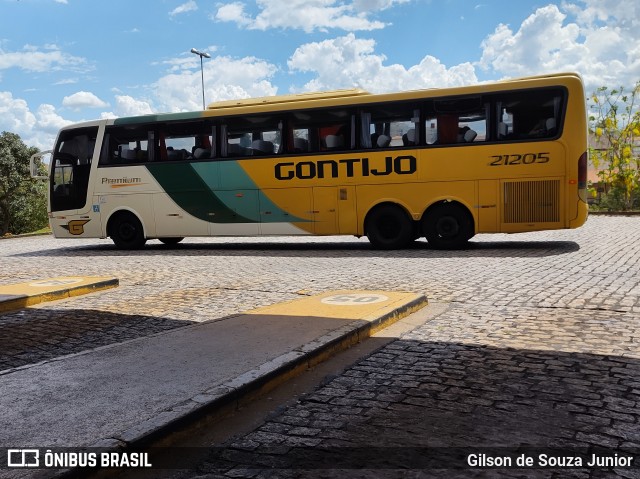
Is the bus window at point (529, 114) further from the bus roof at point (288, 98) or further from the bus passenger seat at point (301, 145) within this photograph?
the bus passenger seat at point (301, 145)

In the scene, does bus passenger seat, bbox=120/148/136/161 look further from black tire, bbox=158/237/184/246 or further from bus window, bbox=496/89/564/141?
bus window, bbox=496/89/564/141

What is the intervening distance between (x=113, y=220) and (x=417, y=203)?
821 cm

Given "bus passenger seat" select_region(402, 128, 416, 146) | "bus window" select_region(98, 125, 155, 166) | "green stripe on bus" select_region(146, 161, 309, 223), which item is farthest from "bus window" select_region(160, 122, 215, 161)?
"bus passenger seat" select_region(402, 128, 416, 146)

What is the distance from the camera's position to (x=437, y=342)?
557 cm

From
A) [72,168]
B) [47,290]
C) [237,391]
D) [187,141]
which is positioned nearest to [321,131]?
[187,141]

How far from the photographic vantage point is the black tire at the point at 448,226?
13.6 metres

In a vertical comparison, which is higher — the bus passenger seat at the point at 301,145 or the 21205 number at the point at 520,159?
the bus passenger seat at the point at 301,145

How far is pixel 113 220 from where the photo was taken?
54.5 ft

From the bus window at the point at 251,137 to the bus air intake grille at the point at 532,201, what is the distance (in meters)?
5.44

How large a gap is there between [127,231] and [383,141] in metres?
7.29

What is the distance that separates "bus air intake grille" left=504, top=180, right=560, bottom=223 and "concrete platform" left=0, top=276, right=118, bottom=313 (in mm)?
8151

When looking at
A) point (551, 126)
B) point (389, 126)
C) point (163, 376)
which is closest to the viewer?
point (163, 376)

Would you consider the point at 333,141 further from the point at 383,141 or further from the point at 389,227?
the point at 389,227

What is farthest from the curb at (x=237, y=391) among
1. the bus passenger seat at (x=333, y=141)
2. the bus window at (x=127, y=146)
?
the bus window at (x=127, y=146)
